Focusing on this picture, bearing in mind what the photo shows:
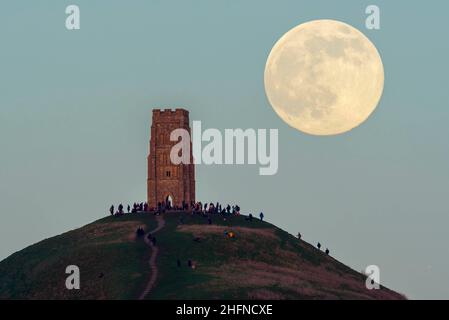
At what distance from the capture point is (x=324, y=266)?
5418 inches

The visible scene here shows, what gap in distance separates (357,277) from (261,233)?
12.0 metres

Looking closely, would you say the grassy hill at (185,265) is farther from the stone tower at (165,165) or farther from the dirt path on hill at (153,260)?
the stone tower at (165,165)

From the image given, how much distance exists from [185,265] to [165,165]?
42.2 metres

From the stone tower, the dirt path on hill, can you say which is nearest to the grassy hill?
the dirt path on hill

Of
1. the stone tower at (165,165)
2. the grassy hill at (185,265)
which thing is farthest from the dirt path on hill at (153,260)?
the stone tower at (165,165)

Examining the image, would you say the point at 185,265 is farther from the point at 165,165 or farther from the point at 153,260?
the point at 165,165

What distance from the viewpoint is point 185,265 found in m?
121

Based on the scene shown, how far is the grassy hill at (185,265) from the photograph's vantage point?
113 meters

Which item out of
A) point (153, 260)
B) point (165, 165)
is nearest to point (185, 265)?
point (153, 260)

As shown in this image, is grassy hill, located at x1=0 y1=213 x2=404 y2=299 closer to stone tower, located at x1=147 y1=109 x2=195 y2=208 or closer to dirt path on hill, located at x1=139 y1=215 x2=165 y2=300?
dirt path on hill, located at x1=139 y1=215 x2=165 y2=300

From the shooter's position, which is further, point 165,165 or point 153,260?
point 165,165

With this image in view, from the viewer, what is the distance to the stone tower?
530ft
